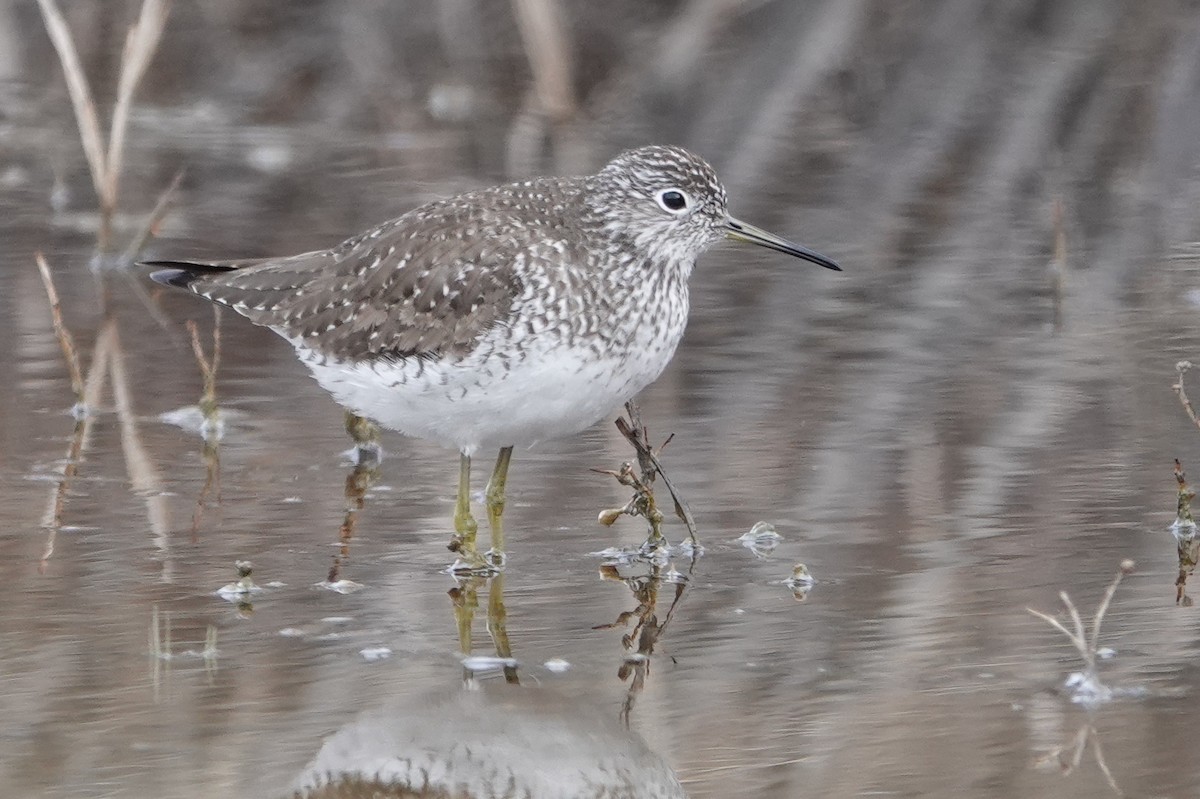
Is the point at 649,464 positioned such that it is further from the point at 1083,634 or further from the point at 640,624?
the point at 1083,634

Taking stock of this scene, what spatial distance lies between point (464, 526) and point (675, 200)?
1411 millimetres

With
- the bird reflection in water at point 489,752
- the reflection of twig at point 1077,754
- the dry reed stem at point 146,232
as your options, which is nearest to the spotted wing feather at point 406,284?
the bird reflection in water at point 489,752

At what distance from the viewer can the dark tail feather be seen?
7.58m

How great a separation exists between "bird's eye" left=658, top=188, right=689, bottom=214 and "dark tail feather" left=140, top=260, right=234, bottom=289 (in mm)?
Result: 1701

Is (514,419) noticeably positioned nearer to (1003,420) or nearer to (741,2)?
(1003,420)

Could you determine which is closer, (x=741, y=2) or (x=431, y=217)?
(x=431, y=217)

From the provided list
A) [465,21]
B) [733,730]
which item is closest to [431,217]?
[733,730]

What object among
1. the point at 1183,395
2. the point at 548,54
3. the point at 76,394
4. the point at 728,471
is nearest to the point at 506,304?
the point at 728,471

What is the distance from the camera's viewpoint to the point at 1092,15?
15.3 meters

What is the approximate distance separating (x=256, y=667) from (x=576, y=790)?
1.22 meters

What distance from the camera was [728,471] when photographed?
7660mm

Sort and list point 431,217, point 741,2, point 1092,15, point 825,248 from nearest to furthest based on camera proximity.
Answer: point 431,217 → point 825,248 → point 741,2 → point 1092,15

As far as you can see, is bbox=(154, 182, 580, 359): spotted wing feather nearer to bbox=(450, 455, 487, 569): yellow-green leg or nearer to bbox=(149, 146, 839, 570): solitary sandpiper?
bbox=(149, 146, 839, 570): solitary sandpiper

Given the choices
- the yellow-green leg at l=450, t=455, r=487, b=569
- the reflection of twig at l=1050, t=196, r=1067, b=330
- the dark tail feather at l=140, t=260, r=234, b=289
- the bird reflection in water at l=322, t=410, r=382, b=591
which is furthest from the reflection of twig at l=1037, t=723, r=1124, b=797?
the reflection of twig at l=1050, t=196, r=1067, b=330
